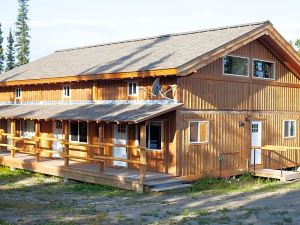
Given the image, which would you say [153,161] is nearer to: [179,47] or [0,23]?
[179,47]

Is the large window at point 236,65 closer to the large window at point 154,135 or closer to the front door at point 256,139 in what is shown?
the front door at point 256,139

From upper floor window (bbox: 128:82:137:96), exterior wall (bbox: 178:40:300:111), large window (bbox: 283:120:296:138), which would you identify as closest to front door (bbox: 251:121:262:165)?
exterior wall (bbox: 178:40:300:111)

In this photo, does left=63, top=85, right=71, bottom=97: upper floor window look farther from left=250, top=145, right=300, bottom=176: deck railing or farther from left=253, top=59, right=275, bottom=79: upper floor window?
left=250, top=145, right=300, bottom=176: deck railing

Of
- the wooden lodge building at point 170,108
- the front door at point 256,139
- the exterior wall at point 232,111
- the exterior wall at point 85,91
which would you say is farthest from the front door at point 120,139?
the front door at point 256,139

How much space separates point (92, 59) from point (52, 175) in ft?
21.5

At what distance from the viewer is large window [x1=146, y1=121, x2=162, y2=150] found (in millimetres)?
18781

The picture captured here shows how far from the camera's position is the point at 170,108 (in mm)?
17531

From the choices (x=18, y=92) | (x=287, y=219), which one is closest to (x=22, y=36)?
(x=18, y=92)

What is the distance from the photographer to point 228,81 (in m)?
20.3

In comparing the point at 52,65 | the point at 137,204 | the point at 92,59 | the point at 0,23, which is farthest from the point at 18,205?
the point at 0,23

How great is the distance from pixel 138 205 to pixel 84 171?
15.8 ft

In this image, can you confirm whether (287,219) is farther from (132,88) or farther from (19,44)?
(19,44)

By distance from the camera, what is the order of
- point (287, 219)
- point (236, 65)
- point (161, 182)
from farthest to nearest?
1. point (236, 65)
2. point (161, 182)
3. point (287, 219)

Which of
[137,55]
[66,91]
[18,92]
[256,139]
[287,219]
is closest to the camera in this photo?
[287,219]
